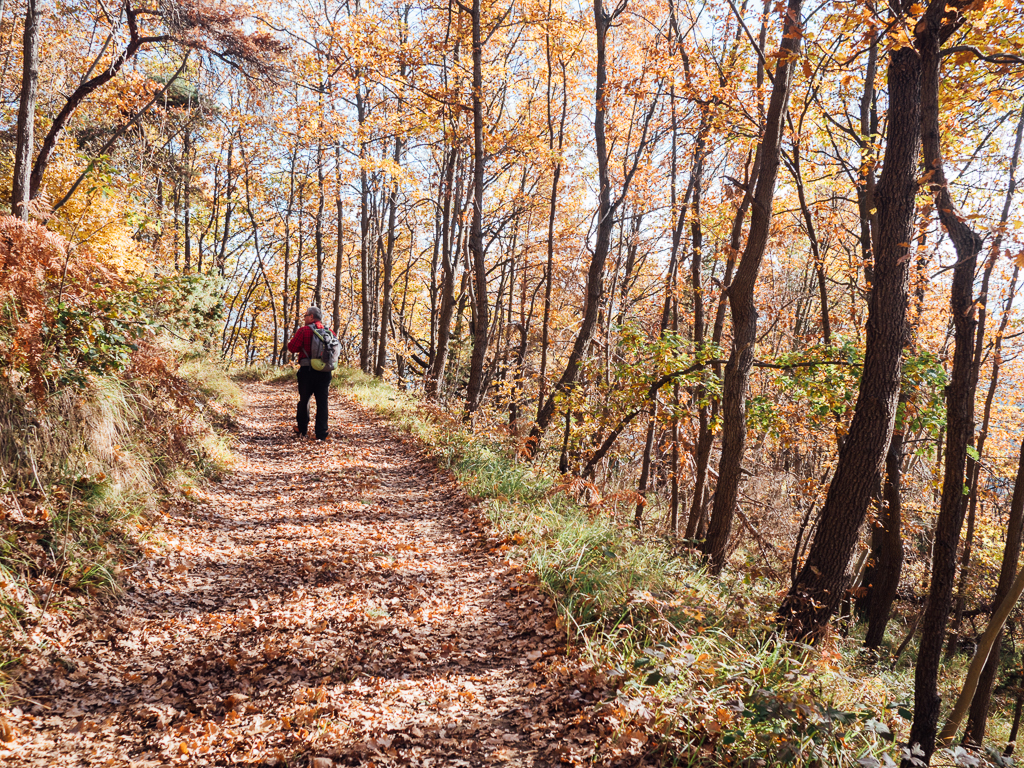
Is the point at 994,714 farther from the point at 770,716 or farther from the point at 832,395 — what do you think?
the point at 770,716

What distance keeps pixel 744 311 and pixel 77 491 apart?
23.8ft

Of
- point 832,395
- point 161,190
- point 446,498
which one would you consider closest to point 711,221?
point 832,395

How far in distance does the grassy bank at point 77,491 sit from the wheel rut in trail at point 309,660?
7.4 inches

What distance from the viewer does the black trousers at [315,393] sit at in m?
8.89

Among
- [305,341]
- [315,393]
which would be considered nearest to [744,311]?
[305,341]

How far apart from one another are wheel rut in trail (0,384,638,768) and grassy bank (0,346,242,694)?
189 millimetres

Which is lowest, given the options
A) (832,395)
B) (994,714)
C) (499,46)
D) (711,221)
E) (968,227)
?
(994,714)

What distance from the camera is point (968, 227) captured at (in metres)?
4.56

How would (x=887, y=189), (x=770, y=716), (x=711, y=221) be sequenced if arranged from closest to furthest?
(x=770, y=716) → (x=887, y=189) → (x=711, y=221)

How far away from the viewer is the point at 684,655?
3.24 metres

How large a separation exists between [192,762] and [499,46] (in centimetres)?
1624

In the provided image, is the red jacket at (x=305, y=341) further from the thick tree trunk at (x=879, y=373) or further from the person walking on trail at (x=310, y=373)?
the thick tree trunk at (x=879, y=373)

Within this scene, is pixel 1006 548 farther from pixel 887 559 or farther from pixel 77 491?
pixel 77 491

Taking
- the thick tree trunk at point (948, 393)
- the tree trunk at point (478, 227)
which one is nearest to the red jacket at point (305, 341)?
the tree trunk at point (478, 227)
